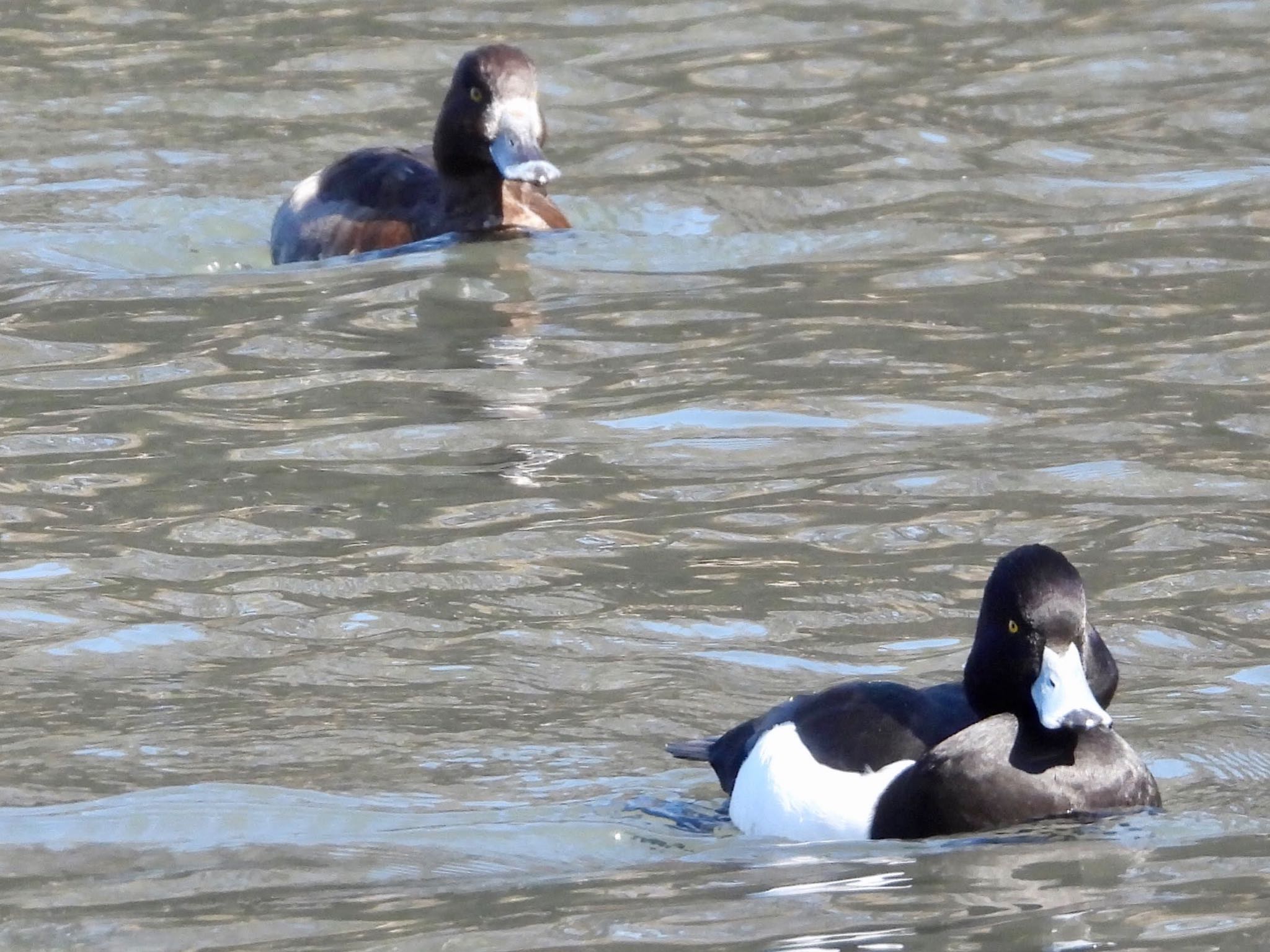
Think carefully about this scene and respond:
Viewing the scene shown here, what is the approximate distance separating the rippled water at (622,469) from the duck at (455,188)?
0.70 feet

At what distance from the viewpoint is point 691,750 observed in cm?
573

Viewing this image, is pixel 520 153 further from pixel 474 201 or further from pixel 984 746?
pixel 984 746

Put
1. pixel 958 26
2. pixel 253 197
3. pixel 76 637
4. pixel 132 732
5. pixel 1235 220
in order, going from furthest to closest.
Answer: pixel 958 26 < pixel 253 197 < pixel 1235 220 < pixel 76 637 < pixel 132 732

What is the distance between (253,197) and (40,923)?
7.28 metres

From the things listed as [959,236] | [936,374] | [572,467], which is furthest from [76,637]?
[959,236]

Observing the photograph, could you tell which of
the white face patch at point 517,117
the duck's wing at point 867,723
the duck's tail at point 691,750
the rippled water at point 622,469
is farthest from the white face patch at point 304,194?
the duck's wing at point 867,723

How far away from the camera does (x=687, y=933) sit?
4539 millimetres

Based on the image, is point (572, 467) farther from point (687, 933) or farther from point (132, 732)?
point (687, 933)

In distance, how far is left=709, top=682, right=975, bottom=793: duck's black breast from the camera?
5.41 meters

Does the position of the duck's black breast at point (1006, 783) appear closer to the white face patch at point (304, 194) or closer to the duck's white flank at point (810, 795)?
the duck's white flank at point (810, 795)

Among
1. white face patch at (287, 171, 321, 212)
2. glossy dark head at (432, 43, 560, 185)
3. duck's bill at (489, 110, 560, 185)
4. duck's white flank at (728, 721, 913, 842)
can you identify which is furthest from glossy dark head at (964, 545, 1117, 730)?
white face patch at (287, 171, 321, 212)

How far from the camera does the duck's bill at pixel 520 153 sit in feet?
33.9

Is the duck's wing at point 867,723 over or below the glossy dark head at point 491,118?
below

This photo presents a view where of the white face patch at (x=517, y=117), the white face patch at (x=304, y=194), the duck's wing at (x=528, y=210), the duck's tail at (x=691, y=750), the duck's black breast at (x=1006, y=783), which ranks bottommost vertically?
the duck's tail at (x=691, y=750)
